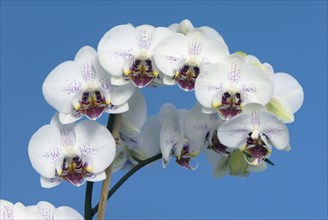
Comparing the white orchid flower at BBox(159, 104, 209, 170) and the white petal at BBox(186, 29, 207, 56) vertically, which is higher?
the white petal at BBox(186, 29, 207, 56)

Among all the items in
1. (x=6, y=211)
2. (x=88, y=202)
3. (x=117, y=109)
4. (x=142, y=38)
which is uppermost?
(x=142, y=38)

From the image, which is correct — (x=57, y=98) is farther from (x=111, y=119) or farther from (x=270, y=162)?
(x=270, y=162)

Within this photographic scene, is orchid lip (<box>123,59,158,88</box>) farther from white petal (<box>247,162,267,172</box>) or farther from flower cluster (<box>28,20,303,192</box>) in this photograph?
white petal (<box>247,162,267,172</box>)

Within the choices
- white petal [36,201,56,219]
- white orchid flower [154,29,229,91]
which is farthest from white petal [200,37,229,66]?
white petal [36,201,56,219]

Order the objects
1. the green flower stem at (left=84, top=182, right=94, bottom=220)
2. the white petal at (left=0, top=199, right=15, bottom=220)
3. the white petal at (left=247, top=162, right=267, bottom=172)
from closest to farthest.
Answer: the white petal at (left=0, top=199, right=15, bottom=220) → the green flower stem at (left=84, top=182, right=94, bottom=220) → the white petal at (left=247, top=162, right=267, bottom=172)

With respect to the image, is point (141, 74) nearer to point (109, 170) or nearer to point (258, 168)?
point (109, 170)

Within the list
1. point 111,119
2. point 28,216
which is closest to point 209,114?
point 111,119

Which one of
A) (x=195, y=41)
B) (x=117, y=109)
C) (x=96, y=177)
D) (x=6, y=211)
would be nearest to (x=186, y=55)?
(x=195, y=41)
